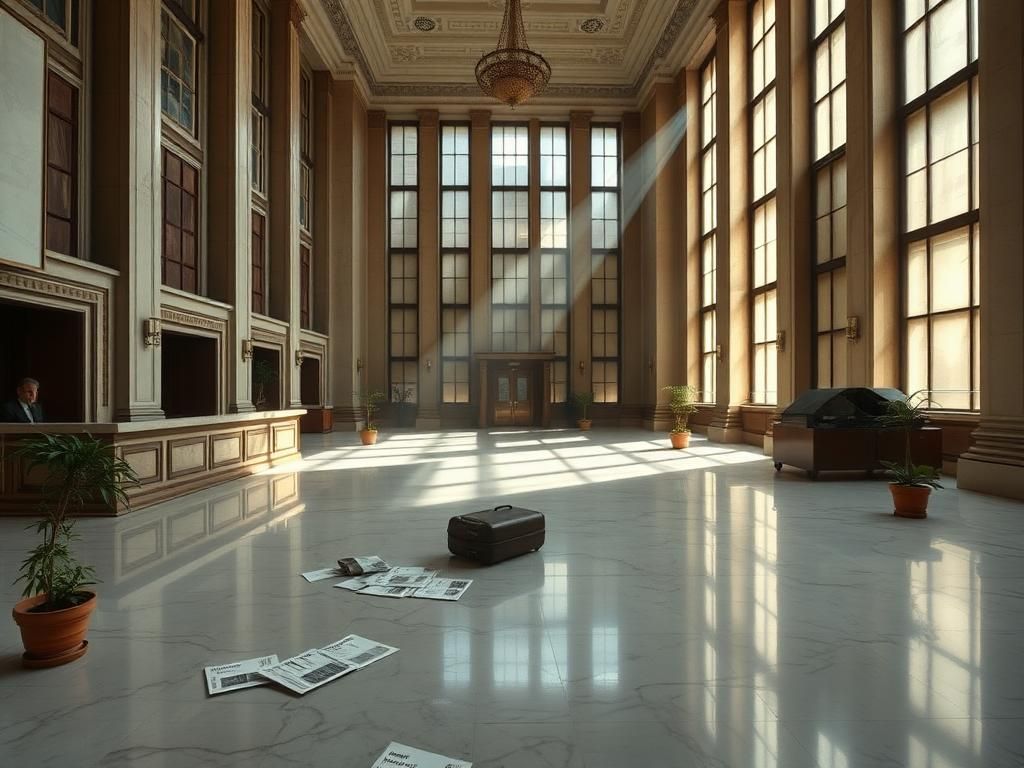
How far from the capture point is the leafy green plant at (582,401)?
21.9 m

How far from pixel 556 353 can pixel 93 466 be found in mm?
19928

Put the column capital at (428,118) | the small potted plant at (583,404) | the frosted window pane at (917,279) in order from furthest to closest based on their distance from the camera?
the column capital at (428,118), the small potted plant at (583,404), the frosted window pane at (917,279)

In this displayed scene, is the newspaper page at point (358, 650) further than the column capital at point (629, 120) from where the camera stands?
No

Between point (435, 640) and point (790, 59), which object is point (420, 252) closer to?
point (790, 59)

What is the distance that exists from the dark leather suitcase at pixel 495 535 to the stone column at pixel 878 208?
26.2 feet

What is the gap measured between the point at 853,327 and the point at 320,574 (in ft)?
32.3

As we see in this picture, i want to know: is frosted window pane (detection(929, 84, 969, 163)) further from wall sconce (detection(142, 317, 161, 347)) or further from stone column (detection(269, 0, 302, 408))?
stone column (detection(269, 0, 302, 408))

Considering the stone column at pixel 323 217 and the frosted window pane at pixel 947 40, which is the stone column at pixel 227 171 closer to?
the stone column at pixel 323 217

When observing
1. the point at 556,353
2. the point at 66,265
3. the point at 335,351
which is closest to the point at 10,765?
the point at 66,265

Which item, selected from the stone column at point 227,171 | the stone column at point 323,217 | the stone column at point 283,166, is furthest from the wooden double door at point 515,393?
the stone column at point 227,171

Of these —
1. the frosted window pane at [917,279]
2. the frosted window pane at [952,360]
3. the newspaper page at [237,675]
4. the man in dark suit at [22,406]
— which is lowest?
the newspaper page at [237,675]

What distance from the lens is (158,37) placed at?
9.99m

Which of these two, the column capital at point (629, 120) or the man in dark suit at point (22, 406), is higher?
the column capital at point (629, 120)

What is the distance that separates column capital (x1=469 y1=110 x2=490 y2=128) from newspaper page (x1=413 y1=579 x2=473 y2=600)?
20993mm
